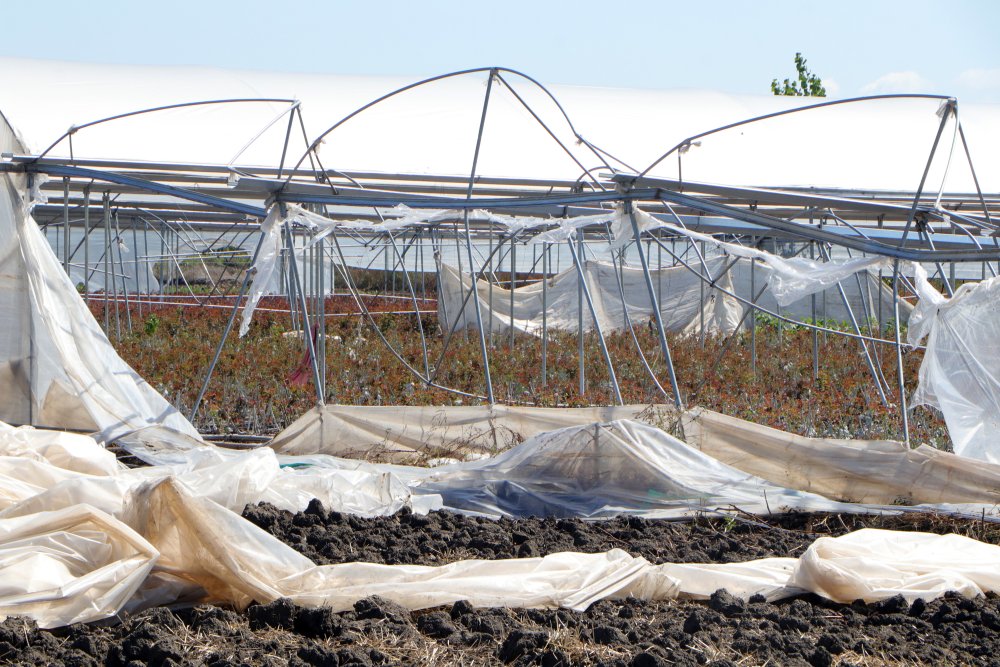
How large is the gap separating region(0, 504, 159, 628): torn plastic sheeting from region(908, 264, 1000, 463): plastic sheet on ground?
13.5 feet

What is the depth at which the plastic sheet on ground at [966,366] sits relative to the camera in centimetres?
567

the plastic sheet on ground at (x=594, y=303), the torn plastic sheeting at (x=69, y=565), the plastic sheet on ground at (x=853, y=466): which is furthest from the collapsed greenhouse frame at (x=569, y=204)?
the torn plastic sheeting at (x=69, y=565)

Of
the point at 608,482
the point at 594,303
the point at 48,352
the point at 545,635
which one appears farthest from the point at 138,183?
the point at 594,303

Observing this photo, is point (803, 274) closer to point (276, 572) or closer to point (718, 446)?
point (718, 446)

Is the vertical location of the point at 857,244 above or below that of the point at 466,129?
below

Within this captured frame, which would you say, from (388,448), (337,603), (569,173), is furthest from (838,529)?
(569,173)

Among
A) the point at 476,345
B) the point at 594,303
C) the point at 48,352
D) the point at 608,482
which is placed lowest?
the point at 476,345

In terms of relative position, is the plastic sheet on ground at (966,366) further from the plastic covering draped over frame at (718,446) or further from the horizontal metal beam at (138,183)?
the horizontal metal beam at (138,183)

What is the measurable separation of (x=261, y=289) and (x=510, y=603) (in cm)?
369

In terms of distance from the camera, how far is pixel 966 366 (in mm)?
5758

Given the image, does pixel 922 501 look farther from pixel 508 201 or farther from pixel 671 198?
pixel 508 201

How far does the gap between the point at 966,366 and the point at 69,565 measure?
4.58 meters

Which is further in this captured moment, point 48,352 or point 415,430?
point 48,352

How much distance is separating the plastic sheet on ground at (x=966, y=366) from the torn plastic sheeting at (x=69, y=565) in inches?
162
